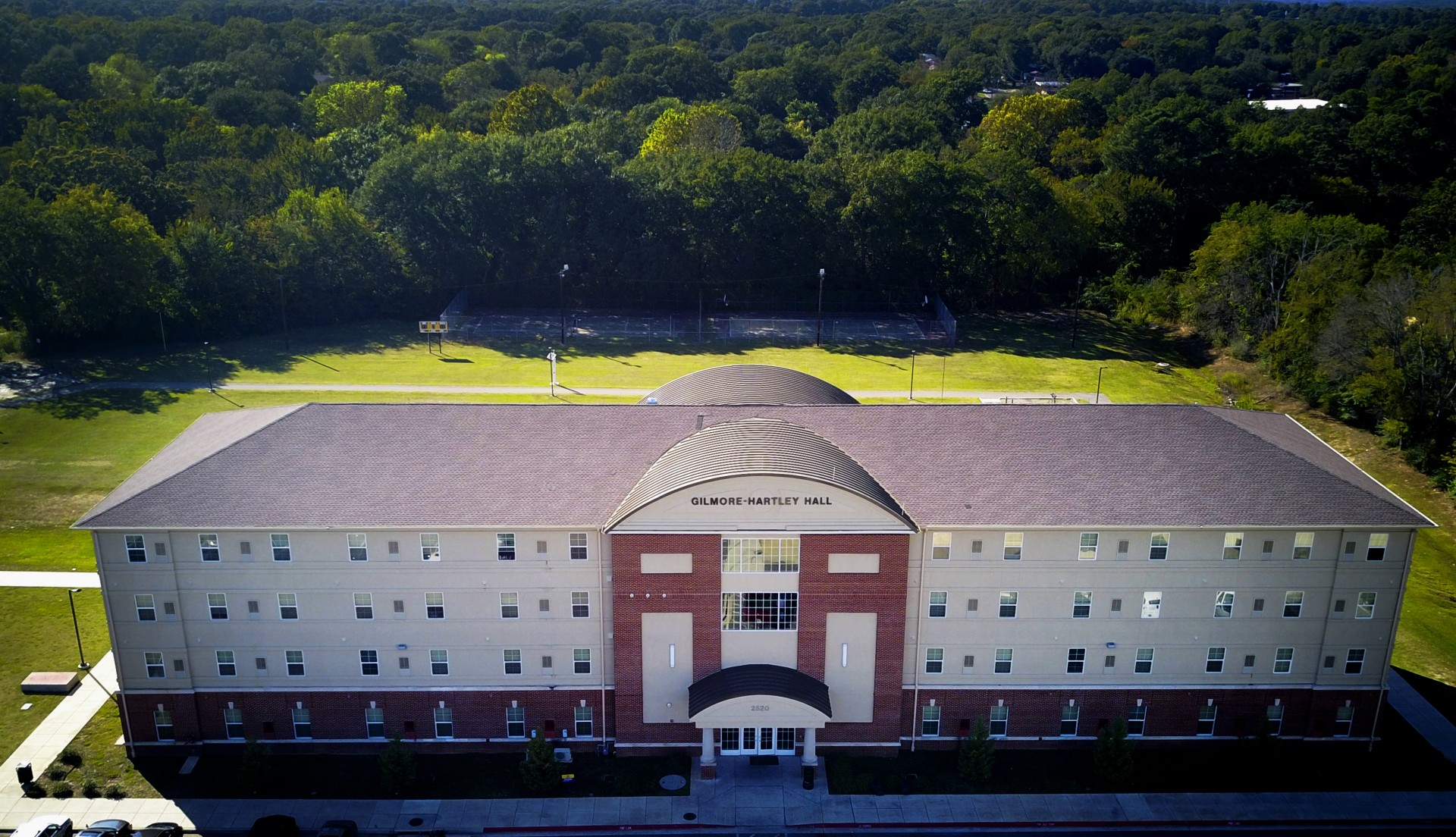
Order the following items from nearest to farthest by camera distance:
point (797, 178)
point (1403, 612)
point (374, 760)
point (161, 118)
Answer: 1. point (374, 760)
2. point (1403, 612)
3. point (797, 178)
4. point (161, 118)

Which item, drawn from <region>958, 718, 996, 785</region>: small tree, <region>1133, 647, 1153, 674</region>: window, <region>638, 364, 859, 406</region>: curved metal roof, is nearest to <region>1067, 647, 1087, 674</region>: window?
<region>1133, 647, 1153, 674</region>: window

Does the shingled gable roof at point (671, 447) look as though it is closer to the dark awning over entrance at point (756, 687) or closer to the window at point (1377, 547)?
the window at point (1377, 547)

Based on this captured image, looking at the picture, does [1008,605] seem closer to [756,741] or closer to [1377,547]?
[756,741]

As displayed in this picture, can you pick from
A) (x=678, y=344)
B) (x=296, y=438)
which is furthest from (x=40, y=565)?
(x=678, y=344)

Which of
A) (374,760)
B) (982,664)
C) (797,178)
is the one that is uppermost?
(797,178)

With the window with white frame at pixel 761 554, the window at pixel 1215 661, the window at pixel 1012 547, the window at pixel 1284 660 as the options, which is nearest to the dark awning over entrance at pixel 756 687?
the window with white frame at pixel 761 554

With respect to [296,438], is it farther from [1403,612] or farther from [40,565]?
[1403,612]

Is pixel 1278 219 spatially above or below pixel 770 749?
above

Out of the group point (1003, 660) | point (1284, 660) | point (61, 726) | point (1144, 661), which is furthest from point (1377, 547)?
point (61, 726)
